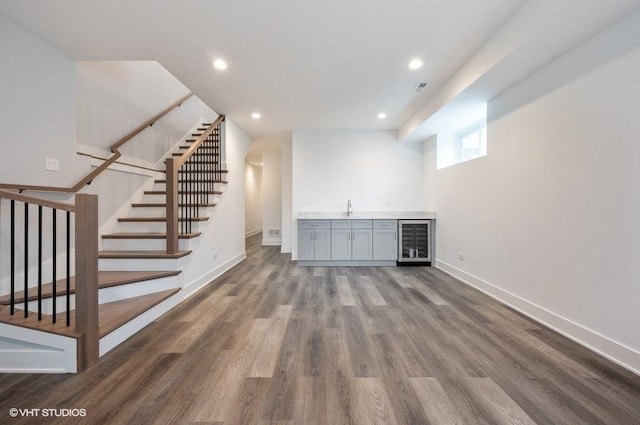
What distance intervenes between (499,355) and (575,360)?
1.64 ft

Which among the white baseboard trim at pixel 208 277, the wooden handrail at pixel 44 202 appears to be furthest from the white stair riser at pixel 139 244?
the wooden handrail at pixel 44 202

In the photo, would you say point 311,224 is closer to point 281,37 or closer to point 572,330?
point 281,37

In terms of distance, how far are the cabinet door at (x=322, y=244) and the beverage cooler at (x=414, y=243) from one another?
1.33 m

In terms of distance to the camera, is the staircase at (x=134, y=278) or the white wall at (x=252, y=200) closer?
the staircase at (x=134, y=278)

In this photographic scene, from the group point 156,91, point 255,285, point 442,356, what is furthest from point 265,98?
point 442,356

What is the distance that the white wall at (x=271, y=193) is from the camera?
24.8 ft

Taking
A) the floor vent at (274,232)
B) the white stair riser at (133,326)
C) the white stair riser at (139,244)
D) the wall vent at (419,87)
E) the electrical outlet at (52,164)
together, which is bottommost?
the white stair riser at (133,326)

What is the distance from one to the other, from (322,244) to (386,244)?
120 centimetres

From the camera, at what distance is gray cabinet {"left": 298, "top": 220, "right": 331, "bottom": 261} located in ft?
16.2

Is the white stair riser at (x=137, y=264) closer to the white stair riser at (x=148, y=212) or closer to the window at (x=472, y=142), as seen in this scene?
the white stair riser at (x=148, y=212)

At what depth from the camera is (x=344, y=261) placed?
4.96 metres

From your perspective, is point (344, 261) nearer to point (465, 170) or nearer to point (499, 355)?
point (465, 170)

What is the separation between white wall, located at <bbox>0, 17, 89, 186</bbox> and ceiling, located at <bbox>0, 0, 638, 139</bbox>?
158mm

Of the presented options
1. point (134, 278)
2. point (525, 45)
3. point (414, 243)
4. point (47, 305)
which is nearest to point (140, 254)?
point (134, 278)
